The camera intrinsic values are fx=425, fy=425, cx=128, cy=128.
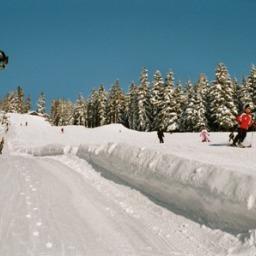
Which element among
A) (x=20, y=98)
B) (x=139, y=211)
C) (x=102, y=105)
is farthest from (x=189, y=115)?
(x=20, y=98)

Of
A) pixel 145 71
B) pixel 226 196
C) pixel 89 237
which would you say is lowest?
pixel 89 237

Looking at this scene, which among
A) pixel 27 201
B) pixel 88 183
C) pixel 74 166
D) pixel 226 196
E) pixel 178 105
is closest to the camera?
pixel 226 196

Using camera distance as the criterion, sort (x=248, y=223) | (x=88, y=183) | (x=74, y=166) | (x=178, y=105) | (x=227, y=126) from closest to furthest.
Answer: (x=248, y=223) → (x=88, y=183) → (x=74, y=166) → (x=227, y=126) → (x=178, y=105)

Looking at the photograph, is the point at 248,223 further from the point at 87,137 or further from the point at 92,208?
the point at 87,137

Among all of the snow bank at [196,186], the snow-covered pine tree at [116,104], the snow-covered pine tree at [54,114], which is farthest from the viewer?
the snow-covered pine tree at [54,114]

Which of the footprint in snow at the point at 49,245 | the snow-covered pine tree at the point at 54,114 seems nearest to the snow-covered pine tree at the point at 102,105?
the snow-covered pine tree at the point at 54,114

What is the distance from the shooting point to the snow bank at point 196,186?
289 inches

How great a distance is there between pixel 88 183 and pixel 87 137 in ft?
173

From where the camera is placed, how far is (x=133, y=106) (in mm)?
88375

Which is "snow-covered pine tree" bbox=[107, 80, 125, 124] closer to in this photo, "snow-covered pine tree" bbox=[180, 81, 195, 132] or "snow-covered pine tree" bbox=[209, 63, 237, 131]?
"snow-covered pine tree" bbox=[180, 81, 195, 132]

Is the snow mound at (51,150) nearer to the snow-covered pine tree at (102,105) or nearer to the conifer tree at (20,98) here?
the snow-covered pine tree at (102,105)

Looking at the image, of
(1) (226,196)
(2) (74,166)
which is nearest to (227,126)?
(2) (74,166)

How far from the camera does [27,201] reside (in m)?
9.66

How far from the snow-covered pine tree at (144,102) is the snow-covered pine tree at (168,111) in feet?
27.6
